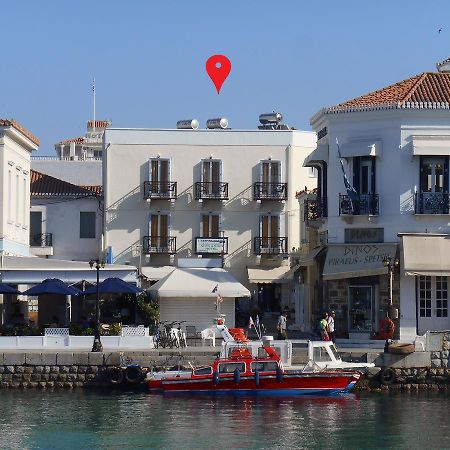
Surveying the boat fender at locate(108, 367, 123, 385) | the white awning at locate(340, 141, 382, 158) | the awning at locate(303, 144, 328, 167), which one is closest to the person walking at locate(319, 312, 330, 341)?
the white awning at locate(340, 141, 382, 158)

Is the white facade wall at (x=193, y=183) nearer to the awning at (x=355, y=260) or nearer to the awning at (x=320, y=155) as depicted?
the awning at (x=320, y=155)

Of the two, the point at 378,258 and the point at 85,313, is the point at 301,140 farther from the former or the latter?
the point at 378,258

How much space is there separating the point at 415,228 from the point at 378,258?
1750 millimetres

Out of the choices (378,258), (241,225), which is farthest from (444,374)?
(241,225)

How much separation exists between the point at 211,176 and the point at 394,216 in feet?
63.6

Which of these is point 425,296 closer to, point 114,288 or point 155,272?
point 114,288

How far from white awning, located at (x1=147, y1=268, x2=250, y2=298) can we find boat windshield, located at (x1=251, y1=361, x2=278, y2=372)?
29.5 ft

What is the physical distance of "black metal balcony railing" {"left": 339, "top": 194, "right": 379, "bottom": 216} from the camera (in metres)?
48.8

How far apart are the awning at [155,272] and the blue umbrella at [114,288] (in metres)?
11.7

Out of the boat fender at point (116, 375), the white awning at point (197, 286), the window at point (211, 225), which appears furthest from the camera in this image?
the window at point (211, 225)

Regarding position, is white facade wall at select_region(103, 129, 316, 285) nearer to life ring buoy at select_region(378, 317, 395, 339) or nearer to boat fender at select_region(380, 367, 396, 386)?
life ring buoy at select_region(378, 317, 395, 339)

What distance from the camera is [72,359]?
Result: 45688 millimetres

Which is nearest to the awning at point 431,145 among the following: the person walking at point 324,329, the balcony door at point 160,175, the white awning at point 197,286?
the person walking at point 324,329

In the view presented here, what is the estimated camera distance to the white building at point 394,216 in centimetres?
4806
